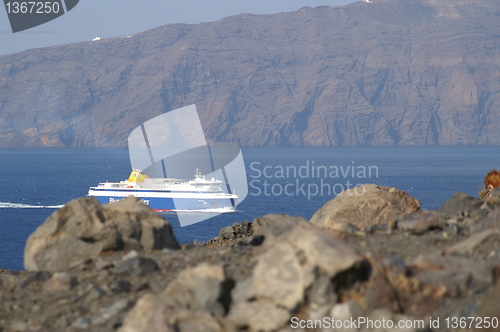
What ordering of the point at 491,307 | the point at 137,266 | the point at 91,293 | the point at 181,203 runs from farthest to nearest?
1. the point at 181,203
2. the point at 137,266
3. the point at 91,293
4. the point at 491,307

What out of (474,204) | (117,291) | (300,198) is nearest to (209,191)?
(300,198)

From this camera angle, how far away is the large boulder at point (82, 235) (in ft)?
21.1

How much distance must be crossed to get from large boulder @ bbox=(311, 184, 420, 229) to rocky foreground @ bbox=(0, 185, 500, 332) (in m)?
4.37

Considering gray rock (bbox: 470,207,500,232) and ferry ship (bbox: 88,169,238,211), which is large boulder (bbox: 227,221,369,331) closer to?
gray rock (bbox: 470,207,500,232)

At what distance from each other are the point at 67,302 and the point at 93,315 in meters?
0.53

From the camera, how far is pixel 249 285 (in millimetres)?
4727

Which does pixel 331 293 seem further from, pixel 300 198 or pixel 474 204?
pixel 300 198

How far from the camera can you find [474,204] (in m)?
10.1

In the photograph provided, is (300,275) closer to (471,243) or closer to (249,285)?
(249,285)

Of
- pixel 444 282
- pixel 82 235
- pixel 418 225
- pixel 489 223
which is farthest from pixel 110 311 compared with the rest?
pixel 489 223

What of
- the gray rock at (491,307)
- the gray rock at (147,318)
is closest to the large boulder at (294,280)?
the gray rock at (147,318)

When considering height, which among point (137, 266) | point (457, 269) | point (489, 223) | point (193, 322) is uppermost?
point (193, 322)

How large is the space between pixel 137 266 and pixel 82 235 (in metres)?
1.15

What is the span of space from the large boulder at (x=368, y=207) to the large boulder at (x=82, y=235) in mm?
5353
